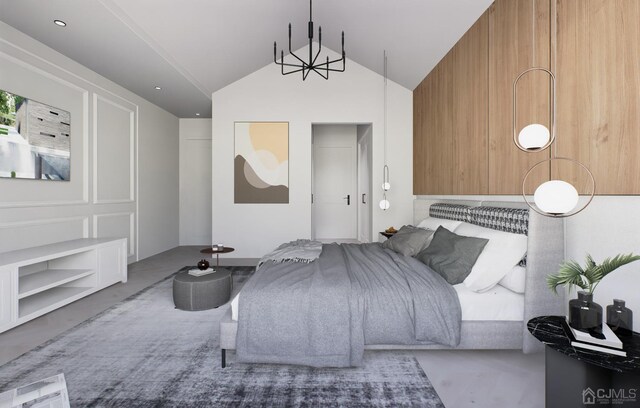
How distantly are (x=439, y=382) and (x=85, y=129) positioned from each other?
477 centimetres

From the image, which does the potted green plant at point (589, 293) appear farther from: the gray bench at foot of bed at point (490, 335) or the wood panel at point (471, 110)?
the wood panel at point (471, 110)

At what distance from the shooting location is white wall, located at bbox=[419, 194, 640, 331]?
149cm

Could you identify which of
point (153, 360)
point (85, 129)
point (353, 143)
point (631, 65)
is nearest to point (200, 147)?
point (85, 129)

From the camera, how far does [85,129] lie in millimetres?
3748

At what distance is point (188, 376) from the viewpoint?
5.86 ft

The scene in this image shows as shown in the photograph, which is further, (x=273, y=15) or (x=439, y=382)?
(x=273, y=15)

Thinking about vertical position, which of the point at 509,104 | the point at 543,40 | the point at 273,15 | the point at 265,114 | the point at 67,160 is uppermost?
the point at 273,15

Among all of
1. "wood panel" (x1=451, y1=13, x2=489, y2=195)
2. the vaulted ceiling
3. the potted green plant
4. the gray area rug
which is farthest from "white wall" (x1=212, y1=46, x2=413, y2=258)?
the potted green plant

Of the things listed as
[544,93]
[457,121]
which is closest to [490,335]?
[544,93]

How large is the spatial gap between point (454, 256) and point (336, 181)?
4.56 meters

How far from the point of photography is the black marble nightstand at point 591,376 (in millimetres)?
1114

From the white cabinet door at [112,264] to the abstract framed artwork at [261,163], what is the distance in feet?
6.04

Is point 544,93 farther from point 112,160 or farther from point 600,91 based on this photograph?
point 112,160

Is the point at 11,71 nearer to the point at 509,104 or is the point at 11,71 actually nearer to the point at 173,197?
the point at 173,197
